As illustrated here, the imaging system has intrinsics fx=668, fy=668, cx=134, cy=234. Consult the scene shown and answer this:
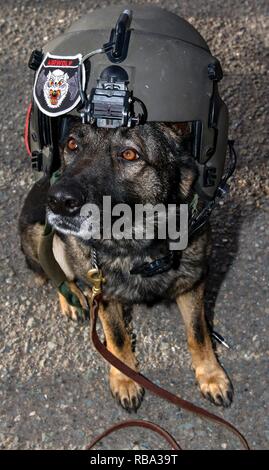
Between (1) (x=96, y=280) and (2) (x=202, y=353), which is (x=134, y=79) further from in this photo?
(2) (x=202, y=353)

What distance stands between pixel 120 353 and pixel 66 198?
1.00 metres

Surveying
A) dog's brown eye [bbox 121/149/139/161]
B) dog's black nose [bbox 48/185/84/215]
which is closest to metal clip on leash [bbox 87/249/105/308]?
dog's black nose [bbox 48/185/84/215]

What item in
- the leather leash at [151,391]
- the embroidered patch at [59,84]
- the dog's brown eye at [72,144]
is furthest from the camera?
the leather leash at [151,391]

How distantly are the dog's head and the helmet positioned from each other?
2.6 inches

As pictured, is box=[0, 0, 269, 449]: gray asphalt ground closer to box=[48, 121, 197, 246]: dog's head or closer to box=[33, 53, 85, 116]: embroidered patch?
box=[48, 121, 197, 246]: dog's head

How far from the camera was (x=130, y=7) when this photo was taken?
281cm

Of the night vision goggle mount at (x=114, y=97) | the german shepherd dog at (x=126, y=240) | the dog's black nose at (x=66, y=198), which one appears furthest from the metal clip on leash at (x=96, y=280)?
the night vision goggle mount at (x=114, y=97)

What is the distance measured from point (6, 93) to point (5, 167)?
69 cm

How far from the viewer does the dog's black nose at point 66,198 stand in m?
2.48

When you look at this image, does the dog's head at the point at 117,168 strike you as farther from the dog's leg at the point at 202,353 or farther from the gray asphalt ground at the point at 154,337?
the gray asphalt ground at the point at 154,337

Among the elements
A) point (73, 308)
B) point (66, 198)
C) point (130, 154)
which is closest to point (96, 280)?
point (66, 198)

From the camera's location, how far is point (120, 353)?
3180 millimetres
